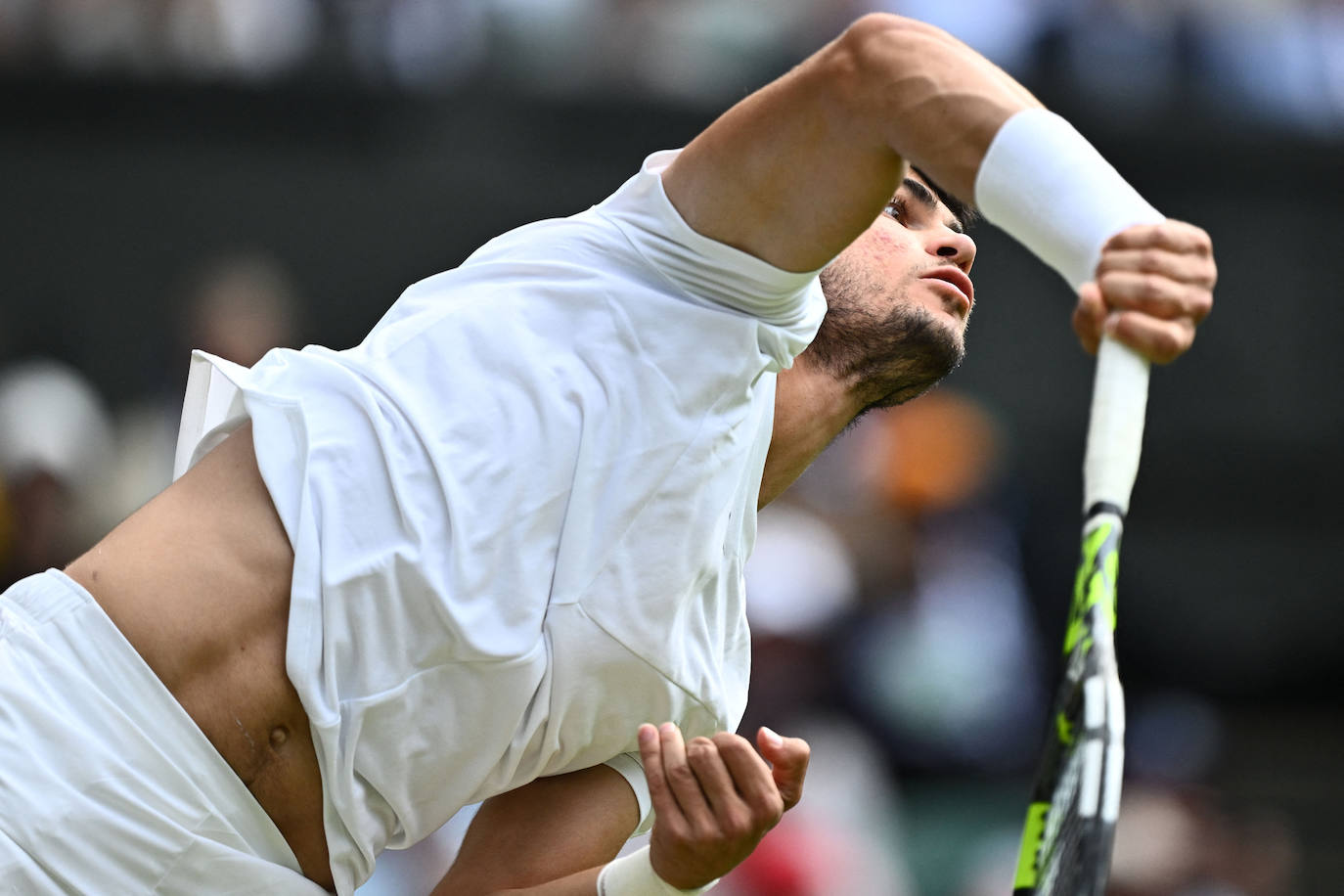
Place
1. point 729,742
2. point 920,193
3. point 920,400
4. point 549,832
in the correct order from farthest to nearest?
point 920,400 < point 920,193 < point 549,832 < point 729,742

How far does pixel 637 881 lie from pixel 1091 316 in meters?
1.21

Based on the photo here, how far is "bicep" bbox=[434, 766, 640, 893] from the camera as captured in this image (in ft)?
8.91

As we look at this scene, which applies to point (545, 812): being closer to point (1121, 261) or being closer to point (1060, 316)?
point (1121, 261)

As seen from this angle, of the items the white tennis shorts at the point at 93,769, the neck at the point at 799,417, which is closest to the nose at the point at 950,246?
the neck at the point at 799,417

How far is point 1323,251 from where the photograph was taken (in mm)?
8938

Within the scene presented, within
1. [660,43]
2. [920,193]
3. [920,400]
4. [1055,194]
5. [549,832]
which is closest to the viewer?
[1055,194]

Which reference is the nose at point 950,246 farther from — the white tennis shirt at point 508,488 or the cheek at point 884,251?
the white tennis shirt at point 508,488

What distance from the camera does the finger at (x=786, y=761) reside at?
7.82ft

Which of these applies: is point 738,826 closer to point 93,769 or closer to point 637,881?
point 637,881

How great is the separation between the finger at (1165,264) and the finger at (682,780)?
92cm

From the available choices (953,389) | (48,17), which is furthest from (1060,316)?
(48,17)

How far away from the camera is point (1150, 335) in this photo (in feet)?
5.55

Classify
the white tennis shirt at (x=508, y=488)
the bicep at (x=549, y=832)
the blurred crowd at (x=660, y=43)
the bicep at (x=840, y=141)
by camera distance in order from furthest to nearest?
the blurred crowd at (x=660, y=43) → the bicep at (x=549, y=832) → the white tennis shirt at (x=508, y=488) → the bicep at (x=840, y=141)

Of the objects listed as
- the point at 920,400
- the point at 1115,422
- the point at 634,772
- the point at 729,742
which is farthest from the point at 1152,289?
the point at 920,400
